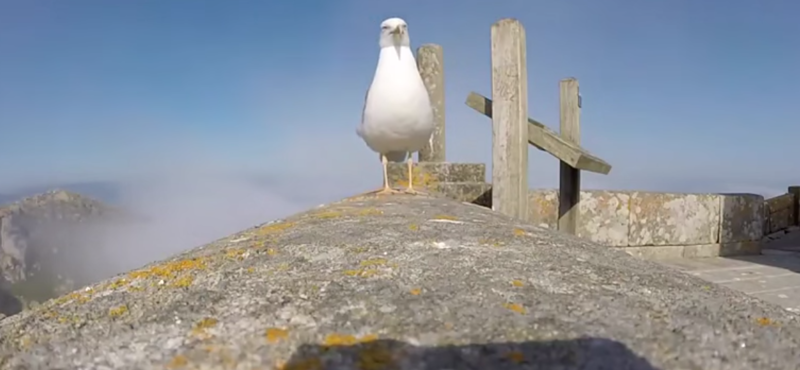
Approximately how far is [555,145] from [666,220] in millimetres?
3306

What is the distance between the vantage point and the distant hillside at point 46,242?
2249 inches

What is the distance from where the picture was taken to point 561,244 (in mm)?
1796

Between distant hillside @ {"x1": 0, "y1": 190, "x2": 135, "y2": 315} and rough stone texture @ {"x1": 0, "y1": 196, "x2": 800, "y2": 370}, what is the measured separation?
56056 millimetres

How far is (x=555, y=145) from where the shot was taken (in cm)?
448

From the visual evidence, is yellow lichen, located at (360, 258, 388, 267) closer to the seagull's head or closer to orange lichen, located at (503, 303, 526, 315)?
orange lichen, located at (503, 303, 526, 315)

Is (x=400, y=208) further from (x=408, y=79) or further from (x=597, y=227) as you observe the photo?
(x=597, y=227)

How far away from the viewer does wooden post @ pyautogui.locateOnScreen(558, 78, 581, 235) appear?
523 cm

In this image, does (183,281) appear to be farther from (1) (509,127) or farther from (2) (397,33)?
(1) (509,127)

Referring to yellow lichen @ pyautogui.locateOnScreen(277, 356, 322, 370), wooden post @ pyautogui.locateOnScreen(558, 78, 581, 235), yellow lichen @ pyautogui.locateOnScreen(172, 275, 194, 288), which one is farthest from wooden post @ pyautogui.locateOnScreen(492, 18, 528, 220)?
yellow lichen @ pyautogui.locateOnScreen(277, 356, 322, 370)

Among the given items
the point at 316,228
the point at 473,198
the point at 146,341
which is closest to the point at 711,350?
the point at 146,341

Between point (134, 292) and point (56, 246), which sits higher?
point (134, 292)

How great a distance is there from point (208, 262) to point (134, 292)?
241mm

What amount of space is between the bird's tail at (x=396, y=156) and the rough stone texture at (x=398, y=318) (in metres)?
2.92

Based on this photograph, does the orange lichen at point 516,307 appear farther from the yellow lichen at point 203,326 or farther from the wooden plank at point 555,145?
the wooden plank at point 555,145
